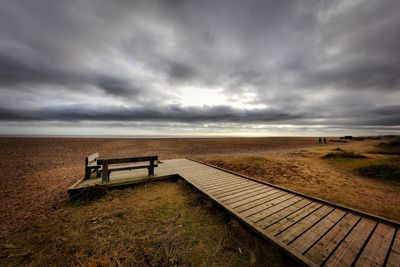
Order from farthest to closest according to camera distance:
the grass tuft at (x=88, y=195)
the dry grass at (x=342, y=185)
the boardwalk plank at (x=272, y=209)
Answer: the dry grass at (x=342, y=185), the grass tuft at (x=88, y=195), the boardwalk plank at (x=272, y=209)

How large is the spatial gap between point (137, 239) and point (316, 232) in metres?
4.12

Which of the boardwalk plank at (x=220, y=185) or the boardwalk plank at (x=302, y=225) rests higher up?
the boardwalk plank at (x=220, y=185)

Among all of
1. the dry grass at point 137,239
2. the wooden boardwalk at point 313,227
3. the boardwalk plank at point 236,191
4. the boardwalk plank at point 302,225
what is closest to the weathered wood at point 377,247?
the wooden boardwalk at point 313,227

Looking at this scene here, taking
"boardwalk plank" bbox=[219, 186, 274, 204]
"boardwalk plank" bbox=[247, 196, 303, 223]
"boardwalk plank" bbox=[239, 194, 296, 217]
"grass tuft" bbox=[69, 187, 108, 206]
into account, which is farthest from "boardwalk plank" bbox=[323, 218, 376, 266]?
"grass tuft" bbox=[69, 187, 108, 206]

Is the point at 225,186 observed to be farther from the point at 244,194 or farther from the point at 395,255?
the point at 395,255

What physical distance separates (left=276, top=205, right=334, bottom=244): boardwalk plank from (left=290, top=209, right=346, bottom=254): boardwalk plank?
0.08 meters

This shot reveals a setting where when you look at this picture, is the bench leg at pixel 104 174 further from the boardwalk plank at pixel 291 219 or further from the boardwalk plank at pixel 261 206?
the boardwalk plank at pixel 291 219

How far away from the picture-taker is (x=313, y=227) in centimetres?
371

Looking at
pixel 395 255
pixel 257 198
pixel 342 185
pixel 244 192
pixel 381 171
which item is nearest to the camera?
pixel 395 255

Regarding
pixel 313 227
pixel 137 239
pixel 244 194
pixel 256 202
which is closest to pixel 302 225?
pixel 313 227

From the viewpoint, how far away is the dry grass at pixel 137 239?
3096 millimetres

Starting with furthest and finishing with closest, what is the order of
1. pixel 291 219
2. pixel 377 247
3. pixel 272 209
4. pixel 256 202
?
pixel 256 202, pixel 272 209, pixel 291 219, pixel 377 247

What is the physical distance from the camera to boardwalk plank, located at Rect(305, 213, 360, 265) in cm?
287

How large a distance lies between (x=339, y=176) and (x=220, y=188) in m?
8.98
